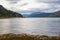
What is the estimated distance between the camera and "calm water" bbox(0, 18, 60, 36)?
15.3ft

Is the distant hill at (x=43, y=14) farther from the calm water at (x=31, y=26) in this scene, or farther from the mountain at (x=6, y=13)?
the mountain at (x=6, y=13)

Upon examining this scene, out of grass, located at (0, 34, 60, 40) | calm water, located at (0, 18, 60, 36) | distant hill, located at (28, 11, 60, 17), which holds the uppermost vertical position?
distant hill, located at (28, 11, 60, 17)

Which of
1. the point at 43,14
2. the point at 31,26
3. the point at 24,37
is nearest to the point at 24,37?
the point at 24,37

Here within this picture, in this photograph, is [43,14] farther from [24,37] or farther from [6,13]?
[6,13]

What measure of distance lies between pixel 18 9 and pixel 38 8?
1.60 feet

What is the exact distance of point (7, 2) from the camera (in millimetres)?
4785

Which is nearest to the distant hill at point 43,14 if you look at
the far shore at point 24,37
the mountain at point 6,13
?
the mountain at point 6,13

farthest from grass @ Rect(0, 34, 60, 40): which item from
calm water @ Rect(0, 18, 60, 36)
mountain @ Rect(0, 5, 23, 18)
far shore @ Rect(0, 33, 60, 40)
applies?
mountain @ Rect(0, 5, 23, 18)

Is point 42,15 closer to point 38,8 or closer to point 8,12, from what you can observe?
point 38,8

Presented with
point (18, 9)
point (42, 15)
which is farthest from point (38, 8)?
point (18, 9)

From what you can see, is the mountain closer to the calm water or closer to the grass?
the calm water

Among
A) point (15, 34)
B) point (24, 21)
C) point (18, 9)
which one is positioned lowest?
point (15, 34)

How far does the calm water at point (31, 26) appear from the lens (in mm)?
4648

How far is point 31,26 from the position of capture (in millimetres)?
4742
